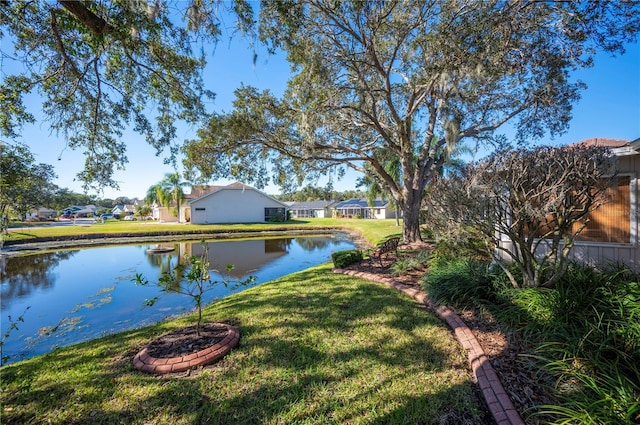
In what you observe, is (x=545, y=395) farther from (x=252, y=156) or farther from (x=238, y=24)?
(x=252, y=156)

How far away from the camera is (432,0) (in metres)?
6.95

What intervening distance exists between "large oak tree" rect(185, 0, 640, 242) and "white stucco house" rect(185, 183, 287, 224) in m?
22.4

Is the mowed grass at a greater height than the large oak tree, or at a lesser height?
lesser

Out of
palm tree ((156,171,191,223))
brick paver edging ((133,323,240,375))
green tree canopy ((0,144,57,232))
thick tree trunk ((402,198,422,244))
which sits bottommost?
brick paver edging ((133,323,240,375))

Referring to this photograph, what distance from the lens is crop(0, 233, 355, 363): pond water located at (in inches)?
230

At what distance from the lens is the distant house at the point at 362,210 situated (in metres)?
43.9

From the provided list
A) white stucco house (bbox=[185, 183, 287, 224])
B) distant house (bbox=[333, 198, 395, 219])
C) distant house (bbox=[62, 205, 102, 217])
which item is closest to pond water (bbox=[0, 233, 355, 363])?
white stucco house (bbox=[185, 183, 287, 224])

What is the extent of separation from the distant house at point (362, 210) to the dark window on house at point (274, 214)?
1376 centimetres

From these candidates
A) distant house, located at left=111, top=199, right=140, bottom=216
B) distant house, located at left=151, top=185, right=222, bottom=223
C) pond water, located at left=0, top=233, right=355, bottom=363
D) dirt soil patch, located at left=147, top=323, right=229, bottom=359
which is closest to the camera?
dirt soil patch, located at left=147, top=323, right=229, bottom=359

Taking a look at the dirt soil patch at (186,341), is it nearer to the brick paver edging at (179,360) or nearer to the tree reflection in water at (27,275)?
the brick paver edging at (179,360)

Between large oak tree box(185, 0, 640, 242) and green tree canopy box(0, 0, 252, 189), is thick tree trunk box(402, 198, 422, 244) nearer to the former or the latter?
large oak tree box(185, 0, 640, 242)

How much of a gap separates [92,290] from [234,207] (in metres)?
24.6

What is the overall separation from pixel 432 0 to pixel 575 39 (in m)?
3.37

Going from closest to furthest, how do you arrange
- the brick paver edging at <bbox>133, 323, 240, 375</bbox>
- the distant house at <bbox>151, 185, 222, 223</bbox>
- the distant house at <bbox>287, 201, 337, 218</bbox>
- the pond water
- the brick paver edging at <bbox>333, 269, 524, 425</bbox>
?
the brick paver edging at <bbox>333, 269, 524, 425</bbox>, the brick paver edging at <bbox>133, 323, 240, 375</bbox>, the pond water, the distant house at <bbox>151, 185, 222, 223</bbox>, the distant house at <bbox>287, 201, 337, 218</bbox>
